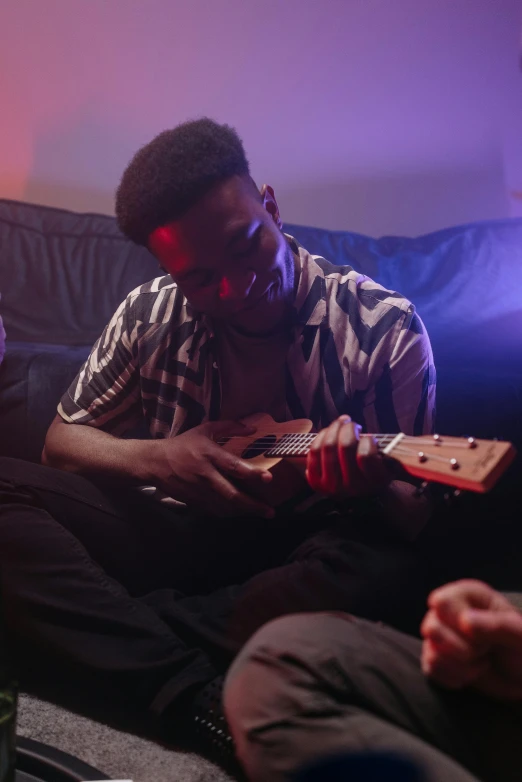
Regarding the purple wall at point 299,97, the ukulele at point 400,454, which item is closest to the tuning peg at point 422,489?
the ukulele at point 400,454

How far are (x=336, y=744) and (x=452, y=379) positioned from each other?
39 cm

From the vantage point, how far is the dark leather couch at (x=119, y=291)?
814 mm

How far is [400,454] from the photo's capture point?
563 mm

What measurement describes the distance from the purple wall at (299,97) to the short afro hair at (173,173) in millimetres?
162

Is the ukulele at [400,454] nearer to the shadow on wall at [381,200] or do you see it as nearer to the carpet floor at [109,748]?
the carpet floor at [109,748]

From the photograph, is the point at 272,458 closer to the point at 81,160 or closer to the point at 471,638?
the point at 471,638

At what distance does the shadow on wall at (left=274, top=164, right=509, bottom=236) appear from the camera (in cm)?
108

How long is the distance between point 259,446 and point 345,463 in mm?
132

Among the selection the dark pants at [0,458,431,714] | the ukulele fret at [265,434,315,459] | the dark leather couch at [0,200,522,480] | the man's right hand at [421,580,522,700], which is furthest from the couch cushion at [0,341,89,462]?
the man's right hand at [421,580,522,700]

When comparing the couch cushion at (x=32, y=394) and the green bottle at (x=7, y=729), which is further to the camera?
the couch cushion at (x=32, y=394)

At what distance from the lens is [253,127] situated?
98 cm

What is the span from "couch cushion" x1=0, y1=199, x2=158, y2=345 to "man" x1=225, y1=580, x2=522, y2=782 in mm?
825

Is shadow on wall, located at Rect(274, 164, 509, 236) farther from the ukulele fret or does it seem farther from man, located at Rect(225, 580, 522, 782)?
man, located at Rect(225, 580, 522, 782)

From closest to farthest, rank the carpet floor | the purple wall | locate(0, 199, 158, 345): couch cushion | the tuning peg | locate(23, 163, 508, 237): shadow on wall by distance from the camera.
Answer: the tuning peg, the carpet floor, the purple wall, locate(23, 163, 508, 237): shadow on wall, locate(0, 199, 158, 345): couch cushion
